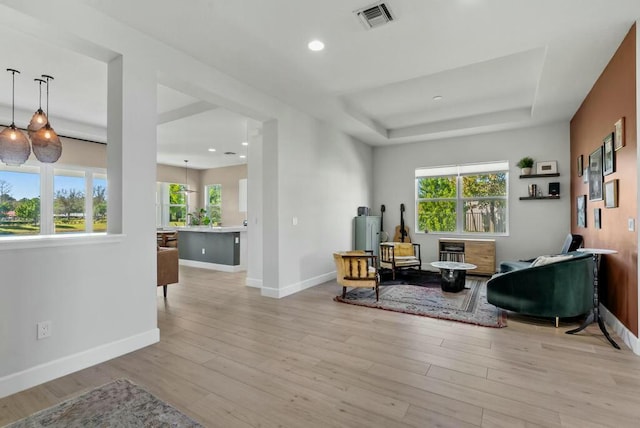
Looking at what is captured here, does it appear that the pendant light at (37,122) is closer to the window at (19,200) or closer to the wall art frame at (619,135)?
the window at (19,200)

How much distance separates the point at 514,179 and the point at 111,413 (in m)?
6.77

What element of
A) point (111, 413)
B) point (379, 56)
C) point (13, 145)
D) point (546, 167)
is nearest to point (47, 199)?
point (13, 145)

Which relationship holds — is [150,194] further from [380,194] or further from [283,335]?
[380,194]

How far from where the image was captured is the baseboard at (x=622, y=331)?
8.98 feet

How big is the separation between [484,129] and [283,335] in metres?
5.28

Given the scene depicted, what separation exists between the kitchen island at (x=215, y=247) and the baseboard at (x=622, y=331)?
18.9ft

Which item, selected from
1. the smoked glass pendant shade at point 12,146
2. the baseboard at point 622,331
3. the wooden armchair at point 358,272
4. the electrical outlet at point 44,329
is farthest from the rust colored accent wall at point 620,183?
the smoked glass pendant shade at point 12,146

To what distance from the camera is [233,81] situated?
12.6 ft

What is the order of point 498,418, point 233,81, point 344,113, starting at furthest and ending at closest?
point 344,113
point 233,81
point 498,418

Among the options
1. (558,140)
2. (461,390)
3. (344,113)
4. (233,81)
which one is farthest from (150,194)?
(558,140)

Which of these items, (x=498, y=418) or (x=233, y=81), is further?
(x=233, y=81)

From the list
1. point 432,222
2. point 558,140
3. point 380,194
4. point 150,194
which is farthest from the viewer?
point 380,194

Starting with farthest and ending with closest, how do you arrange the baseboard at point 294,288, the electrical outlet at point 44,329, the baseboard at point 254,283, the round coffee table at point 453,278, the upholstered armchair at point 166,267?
the baseboard at point 254,283 → the round coffee table at point 453,278 → the baseboard at point 294,288 → the upholstered armchair at point 166,267 → the electrical outlet at point 44,329

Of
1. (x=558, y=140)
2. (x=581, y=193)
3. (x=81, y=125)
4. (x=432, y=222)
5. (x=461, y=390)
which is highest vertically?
(x=81, y=125)
